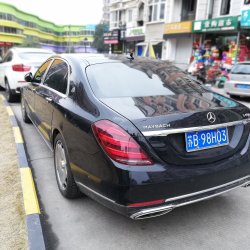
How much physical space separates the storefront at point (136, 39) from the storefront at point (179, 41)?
5270 mm

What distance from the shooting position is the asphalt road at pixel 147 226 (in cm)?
283

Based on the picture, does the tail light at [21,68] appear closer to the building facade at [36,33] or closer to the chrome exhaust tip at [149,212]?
A: the chrome exhaust tip at [149,212]

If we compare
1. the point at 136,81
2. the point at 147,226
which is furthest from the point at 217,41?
the point at 147,226

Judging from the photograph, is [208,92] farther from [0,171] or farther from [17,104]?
[17,104]

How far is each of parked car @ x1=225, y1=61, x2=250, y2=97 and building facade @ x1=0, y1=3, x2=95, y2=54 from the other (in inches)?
1615

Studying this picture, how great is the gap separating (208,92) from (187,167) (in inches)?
50.2

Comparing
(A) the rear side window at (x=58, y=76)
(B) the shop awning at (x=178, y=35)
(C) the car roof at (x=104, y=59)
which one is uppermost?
(B) the shop awning at (x=178, y=35)

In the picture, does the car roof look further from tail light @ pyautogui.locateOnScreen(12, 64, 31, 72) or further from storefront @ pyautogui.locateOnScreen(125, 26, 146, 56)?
storefront @ pyautogui.locateOnScreen(125, 26, 146, 56)

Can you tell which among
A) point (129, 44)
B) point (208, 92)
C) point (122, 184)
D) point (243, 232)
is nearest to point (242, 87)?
point (208, 92)

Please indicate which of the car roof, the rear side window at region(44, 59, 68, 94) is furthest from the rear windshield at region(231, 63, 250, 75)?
the rear side window at region(44, 59, 68, 94)

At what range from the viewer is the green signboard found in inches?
720

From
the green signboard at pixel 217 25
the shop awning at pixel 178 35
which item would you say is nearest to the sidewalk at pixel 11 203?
the green signboard at pixel 217 25

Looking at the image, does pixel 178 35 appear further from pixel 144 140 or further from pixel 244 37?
pixel 144 140

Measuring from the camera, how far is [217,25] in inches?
769
